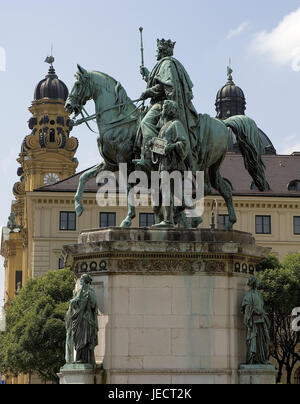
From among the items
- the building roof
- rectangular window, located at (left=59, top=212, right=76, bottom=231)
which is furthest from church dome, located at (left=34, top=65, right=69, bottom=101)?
rectangular window, located at (left=59, top=212, right=76, bottom=231)

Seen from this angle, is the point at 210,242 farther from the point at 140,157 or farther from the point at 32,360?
the point at 32,360

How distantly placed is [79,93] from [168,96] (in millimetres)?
2267

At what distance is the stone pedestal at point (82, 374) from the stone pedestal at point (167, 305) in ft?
0.79

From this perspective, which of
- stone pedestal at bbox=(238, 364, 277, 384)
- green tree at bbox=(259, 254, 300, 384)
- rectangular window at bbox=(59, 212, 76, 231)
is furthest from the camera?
rectangular window at bbox=(59, 212, 76, 231)

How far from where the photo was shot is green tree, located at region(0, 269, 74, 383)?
63656 mm

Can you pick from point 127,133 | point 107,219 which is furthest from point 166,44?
point 107,219

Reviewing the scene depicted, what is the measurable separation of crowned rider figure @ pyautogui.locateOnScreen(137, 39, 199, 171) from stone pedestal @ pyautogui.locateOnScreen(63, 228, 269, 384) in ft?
7.41

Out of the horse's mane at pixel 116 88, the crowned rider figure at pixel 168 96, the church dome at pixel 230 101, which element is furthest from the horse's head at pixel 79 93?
the church dome at pixel 230 101

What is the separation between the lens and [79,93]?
26.6 meters

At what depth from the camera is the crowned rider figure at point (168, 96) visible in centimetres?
2552

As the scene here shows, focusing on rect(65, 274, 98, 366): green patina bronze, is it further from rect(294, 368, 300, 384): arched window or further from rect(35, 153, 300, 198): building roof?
rect(294, 368, 300, 384): arched window

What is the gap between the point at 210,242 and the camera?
79.2ft

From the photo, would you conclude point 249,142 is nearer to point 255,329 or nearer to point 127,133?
point 127,133

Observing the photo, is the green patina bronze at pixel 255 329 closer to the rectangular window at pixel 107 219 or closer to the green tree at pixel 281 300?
the green tree at pixel 281 300
